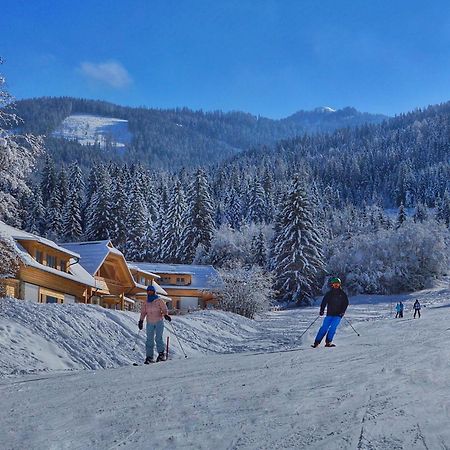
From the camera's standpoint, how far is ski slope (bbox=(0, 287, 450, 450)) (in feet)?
17.6

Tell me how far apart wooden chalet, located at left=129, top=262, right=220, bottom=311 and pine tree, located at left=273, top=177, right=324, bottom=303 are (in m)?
7.89

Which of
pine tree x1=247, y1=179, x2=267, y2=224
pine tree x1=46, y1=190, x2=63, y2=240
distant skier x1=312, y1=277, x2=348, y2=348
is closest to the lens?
distant skier x1=312, y1=277, x2=348, y2=348

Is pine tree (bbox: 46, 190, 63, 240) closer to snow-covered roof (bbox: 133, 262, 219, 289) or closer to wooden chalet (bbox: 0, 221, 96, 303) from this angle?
snow-covered roof (bbox: 133, 262, 219, 289)

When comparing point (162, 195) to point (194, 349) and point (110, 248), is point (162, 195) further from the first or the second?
point (194, 349)

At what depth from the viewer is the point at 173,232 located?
7856 cm

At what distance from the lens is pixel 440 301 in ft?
184

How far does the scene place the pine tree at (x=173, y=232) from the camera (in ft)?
255

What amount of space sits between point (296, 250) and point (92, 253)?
28.7 metres

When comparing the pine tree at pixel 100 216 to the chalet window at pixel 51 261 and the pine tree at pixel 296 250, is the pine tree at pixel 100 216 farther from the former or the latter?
the chalet window at pixel 51 261

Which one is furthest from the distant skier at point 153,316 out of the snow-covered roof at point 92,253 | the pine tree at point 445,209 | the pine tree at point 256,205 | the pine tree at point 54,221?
the pine tree at point 445,209

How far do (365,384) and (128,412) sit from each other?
2988mm

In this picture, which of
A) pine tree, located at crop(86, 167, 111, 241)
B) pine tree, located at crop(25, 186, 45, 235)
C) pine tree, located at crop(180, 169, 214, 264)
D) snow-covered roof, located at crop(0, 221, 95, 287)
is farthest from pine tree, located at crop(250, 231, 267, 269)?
snow-covered roof, located at crop(0, 221, 95, 287)

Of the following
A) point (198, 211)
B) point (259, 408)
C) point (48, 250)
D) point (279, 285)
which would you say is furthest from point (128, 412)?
point (198, 211)

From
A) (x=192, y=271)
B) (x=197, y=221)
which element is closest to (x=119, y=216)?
(x=197, y=221)
